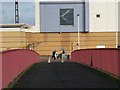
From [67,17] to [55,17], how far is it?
7.99 feet

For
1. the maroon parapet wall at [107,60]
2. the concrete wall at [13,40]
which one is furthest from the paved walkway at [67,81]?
the concrete wall at [13,40]

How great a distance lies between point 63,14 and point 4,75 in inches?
2750

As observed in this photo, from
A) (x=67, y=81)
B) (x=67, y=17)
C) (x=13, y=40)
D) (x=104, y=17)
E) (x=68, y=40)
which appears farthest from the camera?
(x=67, y=17)

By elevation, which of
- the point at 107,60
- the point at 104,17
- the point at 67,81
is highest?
the point at 104,17

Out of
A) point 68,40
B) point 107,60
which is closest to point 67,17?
point 68,40

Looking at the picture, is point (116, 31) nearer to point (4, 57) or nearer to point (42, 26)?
point (42, 26)

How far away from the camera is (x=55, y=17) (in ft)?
277

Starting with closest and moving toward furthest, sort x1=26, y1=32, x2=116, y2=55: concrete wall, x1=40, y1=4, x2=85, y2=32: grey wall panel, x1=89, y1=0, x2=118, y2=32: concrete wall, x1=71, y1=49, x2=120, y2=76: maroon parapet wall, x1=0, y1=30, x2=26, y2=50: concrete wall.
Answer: x1=71, y1=49, x2=120, y2=76: maroon parapet wall
x1=0, y1=30, x2=26, y2=50: concrete wall
x1=26, y1=32, x2=116, y2=55: concrete wall
x1=89, y1=0, x2=118, y2=32: concrete wall
x1=40, y1=4, x2=85, y2=32: grey wall panel

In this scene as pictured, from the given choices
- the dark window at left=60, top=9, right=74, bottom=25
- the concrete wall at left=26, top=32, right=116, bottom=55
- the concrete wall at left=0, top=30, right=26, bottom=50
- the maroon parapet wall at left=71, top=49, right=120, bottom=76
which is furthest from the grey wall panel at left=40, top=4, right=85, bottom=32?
the maroon parapet wall at left=71, top=49, right=120, bottom=76

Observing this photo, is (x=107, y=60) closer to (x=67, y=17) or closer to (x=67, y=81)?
(x=67, y=81)

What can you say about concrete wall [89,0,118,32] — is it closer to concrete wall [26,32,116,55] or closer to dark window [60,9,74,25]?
concrete wall [26,32,116,55]

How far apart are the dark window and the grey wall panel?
0.64 metres

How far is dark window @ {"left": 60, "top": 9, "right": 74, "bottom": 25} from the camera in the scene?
277 feet

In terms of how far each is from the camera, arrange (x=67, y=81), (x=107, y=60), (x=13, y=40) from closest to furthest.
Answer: (x=67, y=81), (x=107, y=60), (x=13, y=40)
